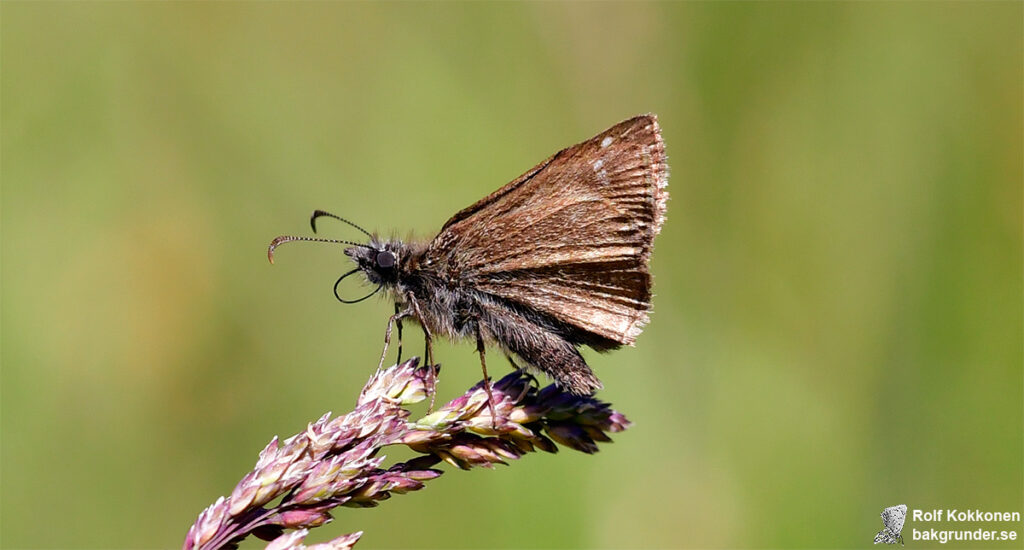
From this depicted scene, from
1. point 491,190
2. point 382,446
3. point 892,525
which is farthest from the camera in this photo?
point 491,190

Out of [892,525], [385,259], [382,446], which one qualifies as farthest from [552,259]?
[892,525]

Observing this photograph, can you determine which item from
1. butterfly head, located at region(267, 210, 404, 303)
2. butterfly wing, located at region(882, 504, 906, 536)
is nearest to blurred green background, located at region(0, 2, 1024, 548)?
butterfly wing, located at region(882, 504, 906, 536)

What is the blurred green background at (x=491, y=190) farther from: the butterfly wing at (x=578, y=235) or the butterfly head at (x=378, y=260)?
the butterfly wing at (x=578, y=235)

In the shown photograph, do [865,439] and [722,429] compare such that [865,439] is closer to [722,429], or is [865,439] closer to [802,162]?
[722,429]

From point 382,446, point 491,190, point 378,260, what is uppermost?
point 491,190

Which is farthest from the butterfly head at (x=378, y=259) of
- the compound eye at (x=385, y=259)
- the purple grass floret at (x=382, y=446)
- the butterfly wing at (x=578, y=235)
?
the purple grass floret at (x=382, y=446)

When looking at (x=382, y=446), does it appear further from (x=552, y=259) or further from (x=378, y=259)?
(x=552, y=259)
